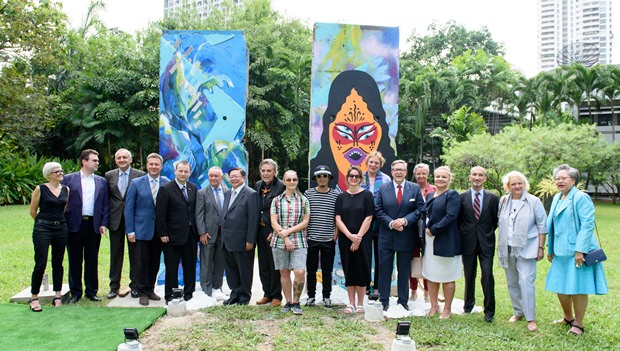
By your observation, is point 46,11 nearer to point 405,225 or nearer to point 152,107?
point 152,107

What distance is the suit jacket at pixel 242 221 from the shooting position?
17.9 feet

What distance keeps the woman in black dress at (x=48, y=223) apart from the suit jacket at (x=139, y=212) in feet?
2.01

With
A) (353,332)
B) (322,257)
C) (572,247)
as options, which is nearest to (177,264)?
(322,257)

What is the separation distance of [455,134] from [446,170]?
17586 mm

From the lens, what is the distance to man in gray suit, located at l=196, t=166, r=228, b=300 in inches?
226

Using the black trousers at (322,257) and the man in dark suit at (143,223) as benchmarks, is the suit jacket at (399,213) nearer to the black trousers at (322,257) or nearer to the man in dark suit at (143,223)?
the black trousers at (322,257)

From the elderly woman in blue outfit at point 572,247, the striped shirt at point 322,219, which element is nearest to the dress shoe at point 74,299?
the striped shirt at point 322,219

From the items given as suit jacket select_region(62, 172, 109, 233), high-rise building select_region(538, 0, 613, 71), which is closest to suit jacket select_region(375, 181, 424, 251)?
suit jacket select_region(62, 172, 109, 233)

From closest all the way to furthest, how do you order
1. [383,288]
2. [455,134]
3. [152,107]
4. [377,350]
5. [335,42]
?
[377,350]
[383,288]
[335,42]
[152,107]
[455,134]

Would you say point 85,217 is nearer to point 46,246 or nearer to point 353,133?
point 46,246

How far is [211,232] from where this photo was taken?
5895 millimetres

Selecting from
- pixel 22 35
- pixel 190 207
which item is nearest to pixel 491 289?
pixel 190 207

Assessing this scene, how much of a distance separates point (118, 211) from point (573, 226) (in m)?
4.64

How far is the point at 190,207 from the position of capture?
221 inches
